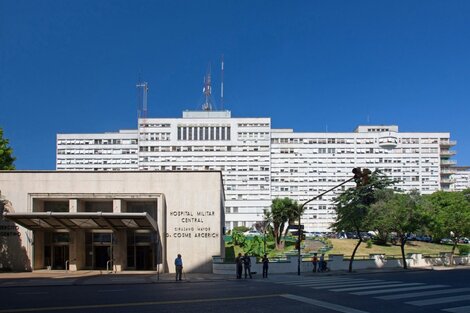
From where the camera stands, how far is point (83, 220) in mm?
36406

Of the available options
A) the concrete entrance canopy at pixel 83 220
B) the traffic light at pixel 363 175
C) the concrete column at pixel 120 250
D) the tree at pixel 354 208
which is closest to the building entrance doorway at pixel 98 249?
the concrete column at pixel 120 250

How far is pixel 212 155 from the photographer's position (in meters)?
134

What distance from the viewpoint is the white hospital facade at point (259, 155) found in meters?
134

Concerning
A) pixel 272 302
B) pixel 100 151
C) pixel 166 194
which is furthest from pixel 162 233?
pixel 100 151

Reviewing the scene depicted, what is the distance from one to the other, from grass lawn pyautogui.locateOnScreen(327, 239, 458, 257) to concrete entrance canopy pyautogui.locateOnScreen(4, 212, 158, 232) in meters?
31.4

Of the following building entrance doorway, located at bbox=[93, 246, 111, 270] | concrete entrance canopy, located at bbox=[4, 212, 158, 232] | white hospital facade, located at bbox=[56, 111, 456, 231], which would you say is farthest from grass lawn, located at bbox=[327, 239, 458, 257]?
white hospital facade, located at bbox=[56, 111, 456, 231]

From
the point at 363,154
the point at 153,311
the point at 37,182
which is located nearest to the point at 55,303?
the point at 153,311

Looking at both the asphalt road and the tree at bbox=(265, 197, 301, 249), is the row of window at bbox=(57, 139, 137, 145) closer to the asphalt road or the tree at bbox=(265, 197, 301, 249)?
the tree at bbox=(265, 197, 301, 249)

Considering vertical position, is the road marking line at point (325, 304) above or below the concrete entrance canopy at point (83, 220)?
below

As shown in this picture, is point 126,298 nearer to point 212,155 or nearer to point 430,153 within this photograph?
point 212,155

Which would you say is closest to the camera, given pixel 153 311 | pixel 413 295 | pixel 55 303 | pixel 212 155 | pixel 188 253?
pixel 153 311

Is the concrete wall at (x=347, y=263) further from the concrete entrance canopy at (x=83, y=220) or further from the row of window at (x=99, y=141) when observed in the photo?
the row of window at (x=99, y=141)

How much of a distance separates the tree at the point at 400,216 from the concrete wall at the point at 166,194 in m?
14.5

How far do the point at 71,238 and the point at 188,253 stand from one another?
9.61 metres
